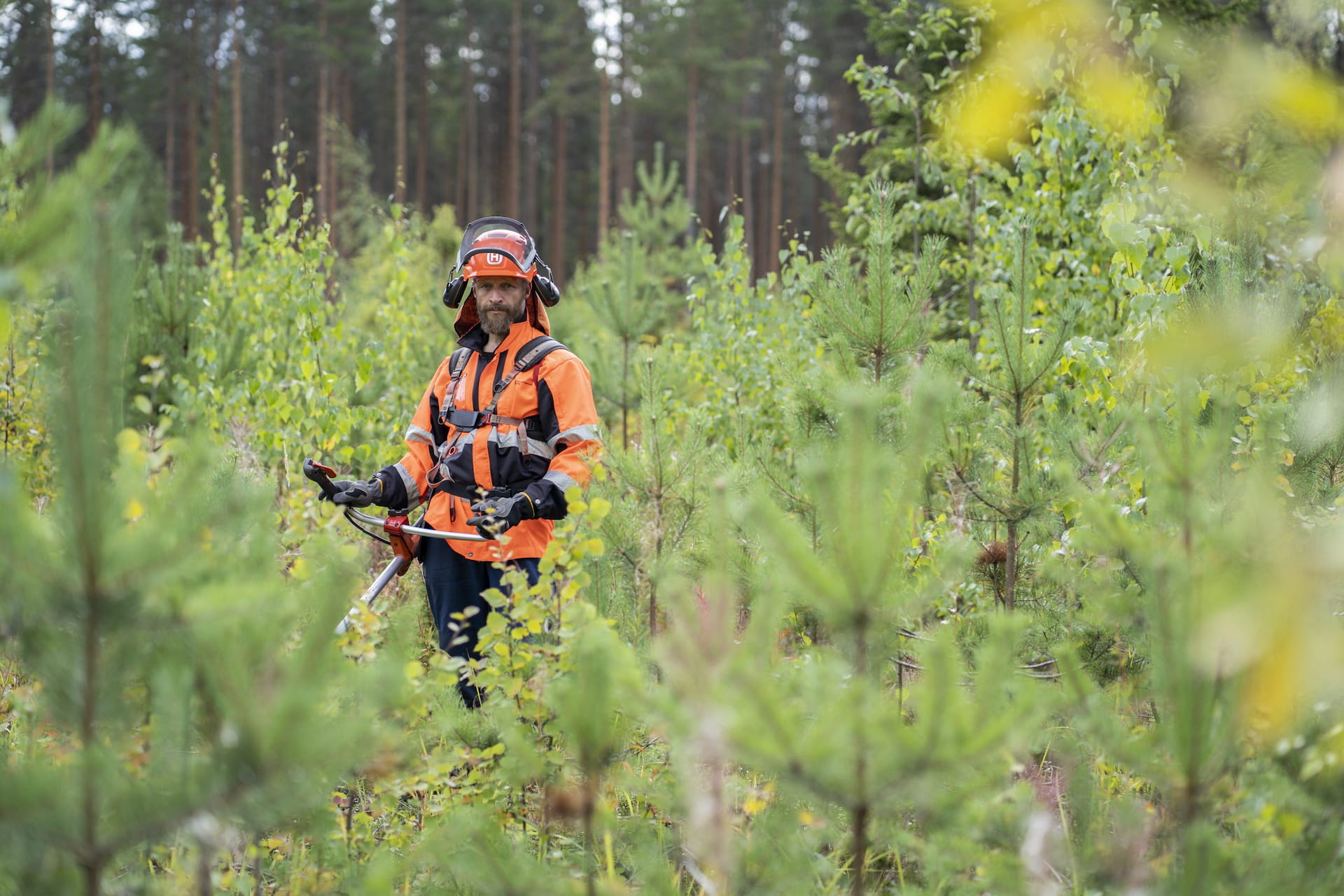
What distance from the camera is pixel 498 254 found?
398cm

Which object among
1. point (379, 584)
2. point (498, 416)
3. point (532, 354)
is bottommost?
point (379, 584)

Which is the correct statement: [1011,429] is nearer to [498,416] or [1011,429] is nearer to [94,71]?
[498,416]

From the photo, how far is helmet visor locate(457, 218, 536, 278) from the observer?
398 centimetres

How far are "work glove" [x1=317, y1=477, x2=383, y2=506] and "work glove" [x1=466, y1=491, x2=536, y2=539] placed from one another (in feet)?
1.78

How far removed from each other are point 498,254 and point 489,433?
2.48 ft

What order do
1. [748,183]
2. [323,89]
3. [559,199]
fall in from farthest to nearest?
[748,183], [559,199], [323,89]

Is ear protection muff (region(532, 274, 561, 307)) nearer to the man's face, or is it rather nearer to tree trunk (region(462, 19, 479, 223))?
the man's face

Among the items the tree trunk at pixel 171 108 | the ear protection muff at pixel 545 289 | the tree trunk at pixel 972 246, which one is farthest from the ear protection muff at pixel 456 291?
the tree trunk at pixel 171 108

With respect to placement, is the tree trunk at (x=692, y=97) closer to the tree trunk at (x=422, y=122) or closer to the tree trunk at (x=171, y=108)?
the tree trunk at (x=422, y=122)

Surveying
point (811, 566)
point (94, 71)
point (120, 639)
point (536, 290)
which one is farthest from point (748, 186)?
point (120, 639)

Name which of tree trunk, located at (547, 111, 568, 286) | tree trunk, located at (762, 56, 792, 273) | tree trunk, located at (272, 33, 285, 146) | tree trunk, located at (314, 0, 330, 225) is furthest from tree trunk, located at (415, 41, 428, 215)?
tree trunk, located at (762, 56, 792, 273)

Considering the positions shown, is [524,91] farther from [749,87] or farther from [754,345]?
[754,345]

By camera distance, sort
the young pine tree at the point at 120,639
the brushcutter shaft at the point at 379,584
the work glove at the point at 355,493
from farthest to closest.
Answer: the work glove at the point at 355,493, the brushcutter shaft at the point at 379,584, the young pine tree at the point at 120,639

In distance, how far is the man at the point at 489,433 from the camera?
385cm
